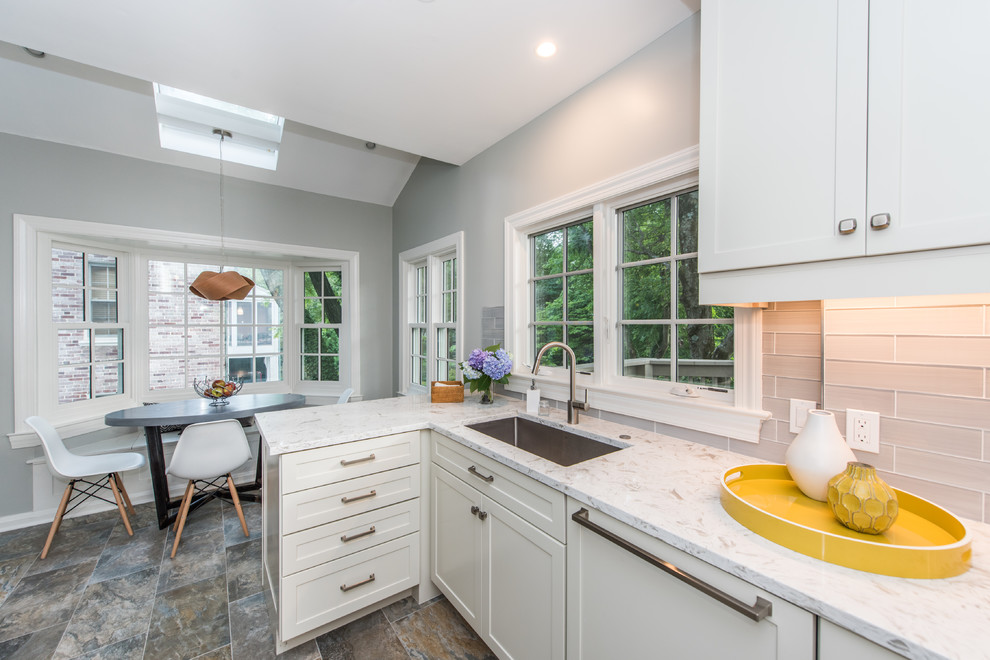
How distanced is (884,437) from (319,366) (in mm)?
4213

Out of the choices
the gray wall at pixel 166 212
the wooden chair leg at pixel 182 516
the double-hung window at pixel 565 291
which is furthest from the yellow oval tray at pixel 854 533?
the gray wall at pixel 166 212

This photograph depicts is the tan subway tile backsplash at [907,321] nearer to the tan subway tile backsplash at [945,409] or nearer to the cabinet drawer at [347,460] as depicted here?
the tan subway tile backsplash at [945,409]

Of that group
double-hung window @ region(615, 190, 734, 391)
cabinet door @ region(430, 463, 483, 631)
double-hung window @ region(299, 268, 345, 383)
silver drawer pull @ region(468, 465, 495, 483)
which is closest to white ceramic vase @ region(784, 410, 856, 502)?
A: double-hung window @ region(615, 190, 734, 391)

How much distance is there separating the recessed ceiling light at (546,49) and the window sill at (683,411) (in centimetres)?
153

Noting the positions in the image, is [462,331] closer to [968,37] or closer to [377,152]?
[377,152]

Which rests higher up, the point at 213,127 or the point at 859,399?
the point at 213,127

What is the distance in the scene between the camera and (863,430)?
1.14 metres

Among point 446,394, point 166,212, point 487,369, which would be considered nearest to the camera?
point 487,369

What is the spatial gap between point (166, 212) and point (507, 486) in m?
3.44

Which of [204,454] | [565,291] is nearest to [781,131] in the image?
[565,291]

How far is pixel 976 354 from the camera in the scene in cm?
98

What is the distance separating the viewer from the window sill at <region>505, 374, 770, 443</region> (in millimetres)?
1401

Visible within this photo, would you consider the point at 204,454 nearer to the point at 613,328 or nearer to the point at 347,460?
the point at 347,460

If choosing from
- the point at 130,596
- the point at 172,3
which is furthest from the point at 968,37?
the point at 130,596
